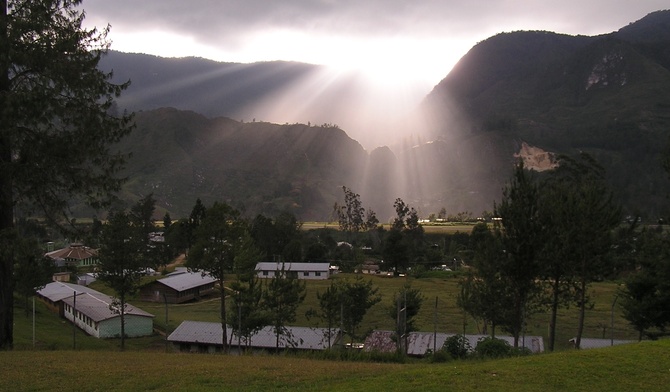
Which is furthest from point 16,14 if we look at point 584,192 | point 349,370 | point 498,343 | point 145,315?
point 145,315

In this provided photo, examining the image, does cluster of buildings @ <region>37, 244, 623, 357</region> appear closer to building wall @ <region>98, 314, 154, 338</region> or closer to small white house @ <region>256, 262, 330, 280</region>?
building wall @ <region>98, 314, 154, 338</region>

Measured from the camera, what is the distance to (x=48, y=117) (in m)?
13.5

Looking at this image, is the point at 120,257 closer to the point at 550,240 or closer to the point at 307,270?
the point at 550,240

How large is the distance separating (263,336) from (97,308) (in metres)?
15.7

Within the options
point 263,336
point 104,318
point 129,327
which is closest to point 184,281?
point 129,327

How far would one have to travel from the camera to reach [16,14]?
13383mm

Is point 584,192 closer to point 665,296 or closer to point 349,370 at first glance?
point 665,296

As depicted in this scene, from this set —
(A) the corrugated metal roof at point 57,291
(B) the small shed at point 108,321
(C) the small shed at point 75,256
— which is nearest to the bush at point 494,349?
(B) the small shed at point 108,321

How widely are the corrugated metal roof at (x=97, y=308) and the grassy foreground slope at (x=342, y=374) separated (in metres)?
24.8

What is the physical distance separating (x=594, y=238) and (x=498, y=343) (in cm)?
668

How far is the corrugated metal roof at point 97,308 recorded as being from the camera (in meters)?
35.7

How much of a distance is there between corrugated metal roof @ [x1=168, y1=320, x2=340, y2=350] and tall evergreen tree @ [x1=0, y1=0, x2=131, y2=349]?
15138mm

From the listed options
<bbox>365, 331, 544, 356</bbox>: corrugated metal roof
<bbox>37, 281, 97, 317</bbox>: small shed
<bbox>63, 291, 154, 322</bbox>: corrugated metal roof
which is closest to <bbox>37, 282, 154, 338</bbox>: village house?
<bbox>63, 291, 154, 322</bbox>: corrugated metal roof

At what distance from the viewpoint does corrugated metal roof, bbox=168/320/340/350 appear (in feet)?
91.2
